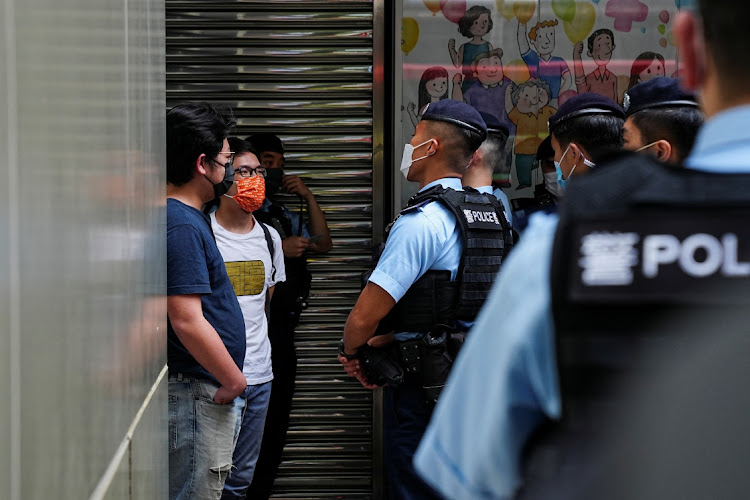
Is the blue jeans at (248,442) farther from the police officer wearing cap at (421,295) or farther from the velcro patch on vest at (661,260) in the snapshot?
the velcro patch on vest at (661,260)

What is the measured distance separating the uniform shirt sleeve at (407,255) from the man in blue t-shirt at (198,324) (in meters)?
0.62

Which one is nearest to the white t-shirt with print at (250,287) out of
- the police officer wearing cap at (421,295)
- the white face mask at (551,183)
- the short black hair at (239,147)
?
the short black hair at (239,147)

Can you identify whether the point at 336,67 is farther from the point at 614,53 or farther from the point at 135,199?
the point at 135,199

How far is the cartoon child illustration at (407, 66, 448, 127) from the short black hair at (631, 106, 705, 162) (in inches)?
91.4

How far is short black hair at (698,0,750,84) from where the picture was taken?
993 millimetres

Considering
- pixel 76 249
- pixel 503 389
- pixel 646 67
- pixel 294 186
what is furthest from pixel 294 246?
pixel 503 389

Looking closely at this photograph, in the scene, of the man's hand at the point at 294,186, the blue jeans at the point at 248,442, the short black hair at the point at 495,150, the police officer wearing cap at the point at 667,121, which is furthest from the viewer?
the man's hand at the point at 294,186

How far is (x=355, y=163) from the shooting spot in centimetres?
558

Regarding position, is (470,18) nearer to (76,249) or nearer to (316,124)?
(316,124)

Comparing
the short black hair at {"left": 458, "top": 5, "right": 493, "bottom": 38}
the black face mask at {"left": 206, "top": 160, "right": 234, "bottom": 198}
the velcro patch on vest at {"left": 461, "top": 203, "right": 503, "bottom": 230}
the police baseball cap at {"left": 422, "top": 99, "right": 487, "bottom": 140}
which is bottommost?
the velcro patch on vest at {"left": 461, "top": 203, "right": 503, "bottom": 230}

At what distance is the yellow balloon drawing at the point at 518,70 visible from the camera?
537 centimetres

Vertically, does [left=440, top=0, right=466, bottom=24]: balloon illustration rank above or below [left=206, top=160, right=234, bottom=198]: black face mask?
above

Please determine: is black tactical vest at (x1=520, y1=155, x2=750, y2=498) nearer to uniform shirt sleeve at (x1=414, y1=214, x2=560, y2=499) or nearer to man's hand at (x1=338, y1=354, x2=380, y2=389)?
uniform shirt sleeve at (x1=414, y1=214, x2=560, y2=499)

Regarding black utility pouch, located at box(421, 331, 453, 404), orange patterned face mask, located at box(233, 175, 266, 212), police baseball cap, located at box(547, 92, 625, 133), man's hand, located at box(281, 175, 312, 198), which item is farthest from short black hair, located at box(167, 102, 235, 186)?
man's hand, located at box(281, 175, 312, 198)
